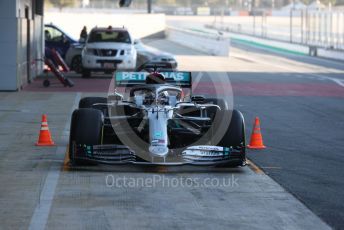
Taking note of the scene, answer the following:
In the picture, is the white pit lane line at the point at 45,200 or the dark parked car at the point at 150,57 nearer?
the white pit lane line at the point at 45,200

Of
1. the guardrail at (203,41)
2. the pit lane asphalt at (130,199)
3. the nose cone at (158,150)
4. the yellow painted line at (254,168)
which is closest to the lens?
the pit lane asphalt at (130,199)

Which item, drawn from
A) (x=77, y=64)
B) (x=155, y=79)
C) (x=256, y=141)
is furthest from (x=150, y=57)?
(x=155, y=79)

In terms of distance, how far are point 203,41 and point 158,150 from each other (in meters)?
45.7

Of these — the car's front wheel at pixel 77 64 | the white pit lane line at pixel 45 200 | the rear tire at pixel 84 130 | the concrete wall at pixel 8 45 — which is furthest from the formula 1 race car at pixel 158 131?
the car's front wheel at pixel 77 64

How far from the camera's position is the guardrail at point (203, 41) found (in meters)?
51.3

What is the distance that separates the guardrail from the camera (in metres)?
51.3

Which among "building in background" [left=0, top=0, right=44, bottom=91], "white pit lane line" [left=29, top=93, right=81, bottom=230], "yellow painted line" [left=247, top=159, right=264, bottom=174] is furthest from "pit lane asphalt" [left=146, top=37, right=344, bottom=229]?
"building in background" [left=0, top=0, right=44, bottom=91]

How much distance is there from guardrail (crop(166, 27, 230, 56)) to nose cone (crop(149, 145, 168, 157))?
40212 millimetres

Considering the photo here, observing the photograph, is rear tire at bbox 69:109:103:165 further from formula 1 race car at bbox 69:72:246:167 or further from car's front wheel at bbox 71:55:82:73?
car's front wheel at bbox 71:55:82:73

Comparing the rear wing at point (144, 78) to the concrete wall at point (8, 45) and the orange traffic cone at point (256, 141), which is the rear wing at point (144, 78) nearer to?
the orange traffic cone at point (256, 141)

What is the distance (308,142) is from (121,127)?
13.6ft

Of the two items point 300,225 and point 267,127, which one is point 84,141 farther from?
point 267,127

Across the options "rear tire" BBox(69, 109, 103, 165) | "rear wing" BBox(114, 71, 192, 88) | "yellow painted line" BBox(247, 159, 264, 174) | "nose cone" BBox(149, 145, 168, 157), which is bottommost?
"yellow painted line" BBox(247, 159, 264, 174)

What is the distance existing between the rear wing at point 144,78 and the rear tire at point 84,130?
2025mm
